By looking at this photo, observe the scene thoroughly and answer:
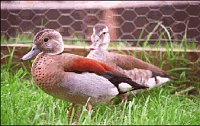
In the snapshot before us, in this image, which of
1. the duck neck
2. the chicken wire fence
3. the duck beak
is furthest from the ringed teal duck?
the chicken wire fence

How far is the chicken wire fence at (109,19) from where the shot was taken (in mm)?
3629

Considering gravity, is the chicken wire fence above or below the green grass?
above

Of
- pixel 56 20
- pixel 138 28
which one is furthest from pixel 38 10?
pixel 138 28

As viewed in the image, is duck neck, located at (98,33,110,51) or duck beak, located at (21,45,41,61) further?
duck neck, located at (98,33,110,51)

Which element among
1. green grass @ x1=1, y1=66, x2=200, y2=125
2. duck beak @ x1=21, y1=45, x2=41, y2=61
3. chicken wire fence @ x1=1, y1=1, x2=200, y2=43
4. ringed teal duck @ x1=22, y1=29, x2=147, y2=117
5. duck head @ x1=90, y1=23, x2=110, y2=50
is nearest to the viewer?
green grass @ x1=1, y1=66, x2=200, y2=125

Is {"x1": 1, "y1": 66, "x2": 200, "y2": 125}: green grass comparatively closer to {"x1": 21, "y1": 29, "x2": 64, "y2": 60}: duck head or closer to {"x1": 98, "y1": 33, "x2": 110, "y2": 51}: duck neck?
{"x1": 21, "y1": 29, "x2": 64, "y2": 60}: duck head

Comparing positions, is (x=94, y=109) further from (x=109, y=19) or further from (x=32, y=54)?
(x=109, y=19)

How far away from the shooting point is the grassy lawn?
1.98 metres

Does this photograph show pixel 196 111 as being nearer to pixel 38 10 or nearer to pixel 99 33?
pixel 99 33

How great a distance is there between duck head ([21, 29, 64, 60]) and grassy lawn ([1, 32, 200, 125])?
9.3 inches

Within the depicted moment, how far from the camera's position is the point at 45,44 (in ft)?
7.93

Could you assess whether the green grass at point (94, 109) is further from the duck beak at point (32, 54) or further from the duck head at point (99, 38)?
the duck head at point (99, 38)

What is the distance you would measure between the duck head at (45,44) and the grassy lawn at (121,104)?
24 centimetres

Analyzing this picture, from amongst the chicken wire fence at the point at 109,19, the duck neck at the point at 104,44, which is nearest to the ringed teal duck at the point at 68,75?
the duck neck at the point at 104,44
